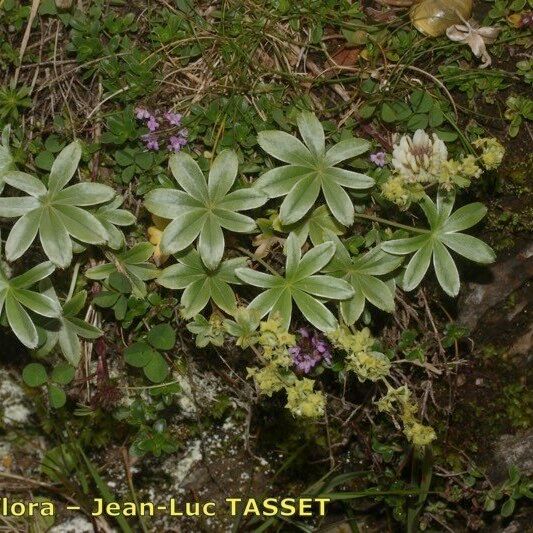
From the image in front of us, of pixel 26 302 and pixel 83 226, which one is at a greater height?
pixel 83 226

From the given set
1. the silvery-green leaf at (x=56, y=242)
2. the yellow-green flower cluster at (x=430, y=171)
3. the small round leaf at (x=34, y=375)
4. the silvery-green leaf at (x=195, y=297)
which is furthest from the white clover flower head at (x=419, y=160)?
the small round leaf at (x=34, y=375)

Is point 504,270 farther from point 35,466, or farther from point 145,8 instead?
point 35,466

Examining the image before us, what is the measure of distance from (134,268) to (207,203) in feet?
1.15

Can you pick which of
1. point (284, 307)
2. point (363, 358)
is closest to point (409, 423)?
point (363, 358)

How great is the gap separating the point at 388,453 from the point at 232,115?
53.6 inches

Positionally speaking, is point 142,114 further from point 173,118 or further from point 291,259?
point 291,259

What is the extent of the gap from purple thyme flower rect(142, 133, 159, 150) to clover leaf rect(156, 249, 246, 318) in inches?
16.1

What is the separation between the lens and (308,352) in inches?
92.4

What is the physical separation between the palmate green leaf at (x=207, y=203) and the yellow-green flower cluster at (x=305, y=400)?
484 millimetres

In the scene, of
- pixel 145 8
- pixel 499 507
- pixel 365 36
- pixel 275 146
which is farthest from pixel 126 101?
pixel 499 507

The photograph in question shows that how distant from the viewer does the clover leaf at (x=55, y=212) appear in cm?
207

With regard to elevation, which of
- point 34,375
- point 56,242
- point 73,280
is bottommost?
point 34,375

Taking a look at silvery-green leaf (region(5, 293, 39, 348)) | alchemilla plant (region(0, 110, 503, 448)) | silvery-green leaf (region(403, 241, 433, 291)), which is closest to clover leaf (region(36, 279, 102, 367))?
alchemilla plant (region(0, 110, 503, 448))

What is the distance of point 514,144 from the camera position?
8.14 ft
